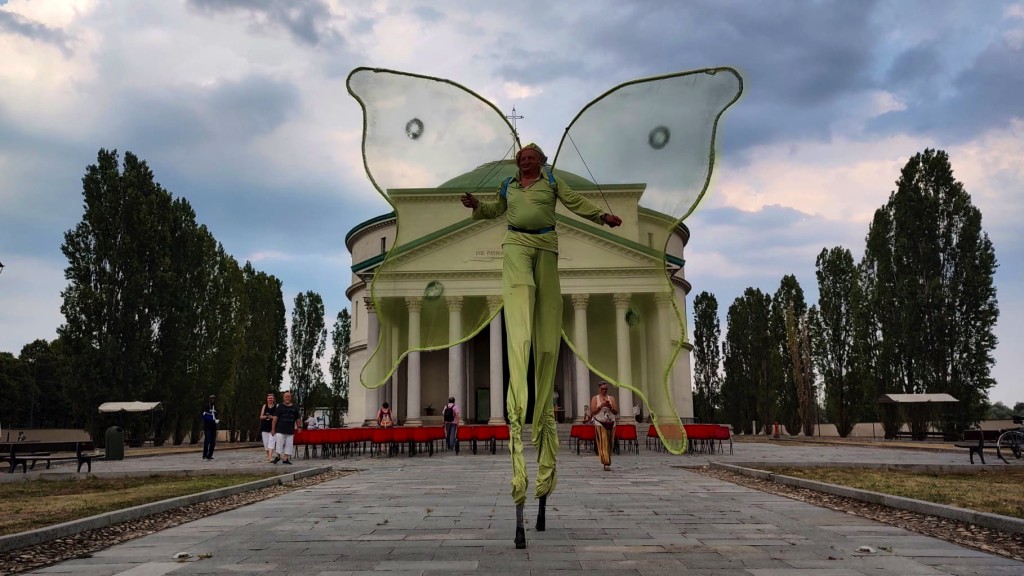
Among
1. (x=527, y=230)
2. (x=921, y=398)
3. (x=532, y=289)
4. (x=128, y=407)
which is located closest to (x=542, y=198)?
(x=527, y=230)

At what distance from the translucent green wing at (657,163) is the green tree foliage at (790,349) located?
5335 centimetres

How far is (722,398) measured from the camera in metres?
63.2

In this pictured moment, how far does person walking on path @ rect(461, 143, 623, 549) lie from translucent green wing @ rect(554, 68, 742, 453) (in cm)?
47

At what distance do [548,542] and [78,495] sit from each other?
9060 millimetres

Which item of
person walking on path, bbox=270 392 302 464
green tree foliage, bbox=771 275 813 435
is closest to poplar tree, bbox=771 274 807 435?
green tree foliage, bbox=771 275 813 435

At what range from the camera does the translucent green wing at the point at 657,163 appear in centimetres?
425

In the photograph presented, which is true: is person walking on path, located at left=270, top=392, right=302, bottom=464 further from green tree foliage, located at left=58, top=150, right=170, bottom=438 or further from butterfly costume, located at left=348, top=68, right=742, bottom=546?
green tree foliage, located at left=58, top=150, right=170, bottom=438

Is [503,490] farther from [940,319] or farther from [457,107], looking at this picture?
[940,319]

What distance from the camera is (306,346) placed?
2564 inches

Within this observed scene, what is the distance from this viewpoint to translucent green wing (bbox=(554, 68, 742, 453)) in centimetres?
425

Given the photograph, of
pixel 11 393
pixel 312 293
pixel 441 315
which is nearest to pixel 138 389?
pixel 312 293

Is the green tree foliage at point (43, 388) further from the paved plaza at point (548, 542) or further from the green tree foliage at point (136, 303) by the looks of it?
the paved plaza at point (548, 542)

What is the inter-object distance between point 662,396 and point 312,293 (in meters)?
65.8

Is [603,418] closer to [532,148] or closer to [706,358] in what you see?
[532,148]
